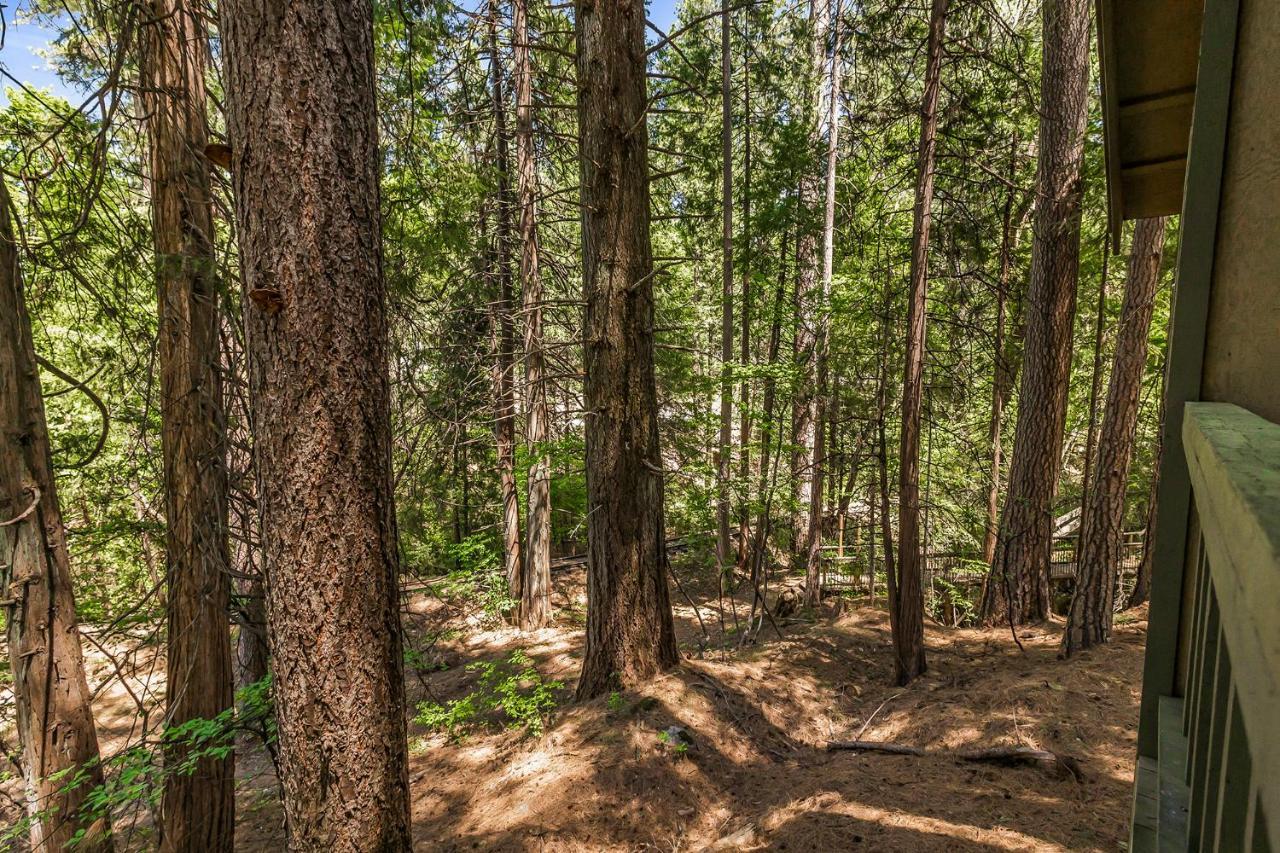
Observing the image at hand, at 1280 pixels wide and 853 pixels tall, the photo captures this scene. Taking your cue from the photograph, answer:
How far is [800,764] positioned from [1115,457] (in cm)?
440

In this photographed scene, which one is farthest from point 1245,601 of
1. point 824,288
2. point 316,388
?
point 824,288

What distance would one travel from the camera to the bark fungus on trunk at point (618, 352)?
506cm

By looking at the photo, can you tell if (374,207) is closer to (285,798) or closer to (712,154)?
(285,798)

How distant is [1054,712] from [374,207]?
6.04m

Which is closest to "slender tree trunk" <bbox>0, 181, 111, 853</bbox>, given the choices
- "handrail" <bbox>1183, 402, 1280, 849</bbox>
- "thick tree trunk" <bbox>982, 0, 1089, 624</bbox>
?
"handrail" <bbox>1183, 402, 1280, 849</bbox>

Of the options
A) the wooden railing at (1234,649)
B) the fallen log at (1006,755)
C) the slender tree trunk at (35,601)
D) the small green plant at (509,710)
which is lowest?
the small green plant at (509,710)

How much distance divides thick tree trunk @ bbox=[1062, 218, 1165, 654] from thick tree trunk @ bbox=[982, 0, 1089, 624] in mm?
942

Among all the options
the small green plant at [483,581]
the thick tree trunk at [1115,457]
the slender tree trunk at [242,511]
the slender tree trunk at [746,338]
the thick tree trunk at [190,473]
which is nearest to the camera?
the slender tree trunk at [242,511]

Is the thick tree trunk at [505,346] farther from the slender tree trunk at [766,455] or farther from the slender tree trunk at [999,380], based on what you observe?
the slender tree trunk at [999,380]

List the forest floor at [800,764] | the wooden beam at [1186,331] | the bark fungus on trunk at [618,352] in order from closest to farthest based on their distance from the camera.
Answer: the wooden beam at [1186,331] < the forest floor at [800,764] < the bark fungus on trunk at [618,352]

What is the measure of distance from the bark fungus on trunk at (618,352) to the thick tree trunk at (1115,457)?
4442 millimetres

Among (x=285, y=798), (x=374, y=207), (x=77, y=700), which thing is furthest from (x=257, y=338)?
(x=77, y=700)

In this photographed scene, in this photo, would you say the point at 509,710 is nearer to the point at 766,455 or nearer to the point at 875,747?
the point at 875,747

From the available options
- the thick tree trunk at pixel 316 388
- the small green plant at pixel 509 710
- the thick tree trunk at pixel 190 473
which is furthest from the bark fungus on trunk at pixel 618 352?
the thick tree trunk at pixel 316 388
